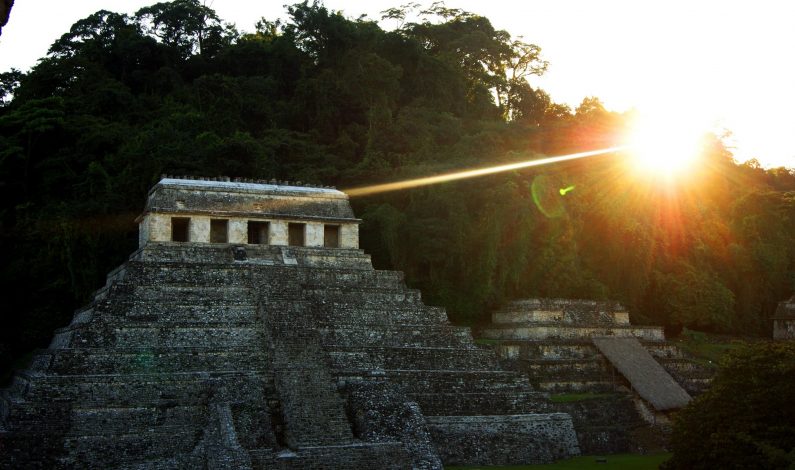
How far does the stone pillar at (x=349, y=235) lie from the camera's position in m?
25.0

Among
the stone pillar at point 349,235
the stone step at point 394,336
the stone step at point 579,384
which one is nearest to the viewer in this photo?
the stone step at point 394,336

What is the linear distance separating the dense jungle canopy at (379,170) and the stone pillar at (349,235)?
286 cm

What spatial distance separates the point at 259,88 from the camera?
123 ft

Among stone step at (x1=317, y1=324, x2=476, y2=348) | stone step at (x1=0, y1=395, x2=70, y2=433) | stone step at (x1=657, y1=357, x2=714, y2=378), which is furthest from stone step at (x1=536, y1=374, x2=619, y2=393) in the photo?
stone step at (x1=0, y1=395, x2=70, y2=433)

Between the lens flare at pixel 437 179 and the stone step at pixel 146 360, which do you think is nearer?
the stone step at pixel 146 360

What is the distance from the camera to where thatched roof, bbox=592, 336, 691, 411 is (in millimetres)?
24328

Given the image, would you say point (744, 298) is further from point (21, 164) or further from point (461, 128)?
point (21, 164)

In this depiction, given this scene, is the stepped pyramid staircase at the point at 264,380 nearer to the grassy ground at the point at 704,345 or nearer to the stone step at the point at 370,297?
the stone step at the point at 370,297

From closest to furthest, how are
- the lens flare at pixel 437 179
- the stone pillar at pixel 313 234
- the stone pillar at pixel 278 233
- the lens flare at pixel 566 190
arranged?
1. the stone pillar at pixel 278 233
2. the stone pillar at pixel 313 234
3. the lens flare at pixel 437 179
4. the lens flare at pixel 566 190

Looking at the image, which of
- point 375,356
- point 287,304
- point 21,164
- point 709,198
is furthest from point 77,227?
point 709,198

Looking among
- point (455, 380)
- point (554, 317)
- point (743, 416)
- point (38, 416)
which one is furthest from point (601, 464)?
point (38, 416)

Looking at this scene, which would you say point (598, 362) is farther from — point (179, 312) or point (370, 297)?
point (179, 312)

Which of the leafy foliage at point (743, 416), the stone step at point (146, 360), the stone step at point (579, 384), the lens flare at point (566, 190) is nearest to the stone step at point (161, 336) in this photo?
the stone step at point (146, 360)

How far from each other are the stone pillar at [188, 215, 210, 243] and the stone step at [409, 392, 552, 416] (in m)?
6.78
